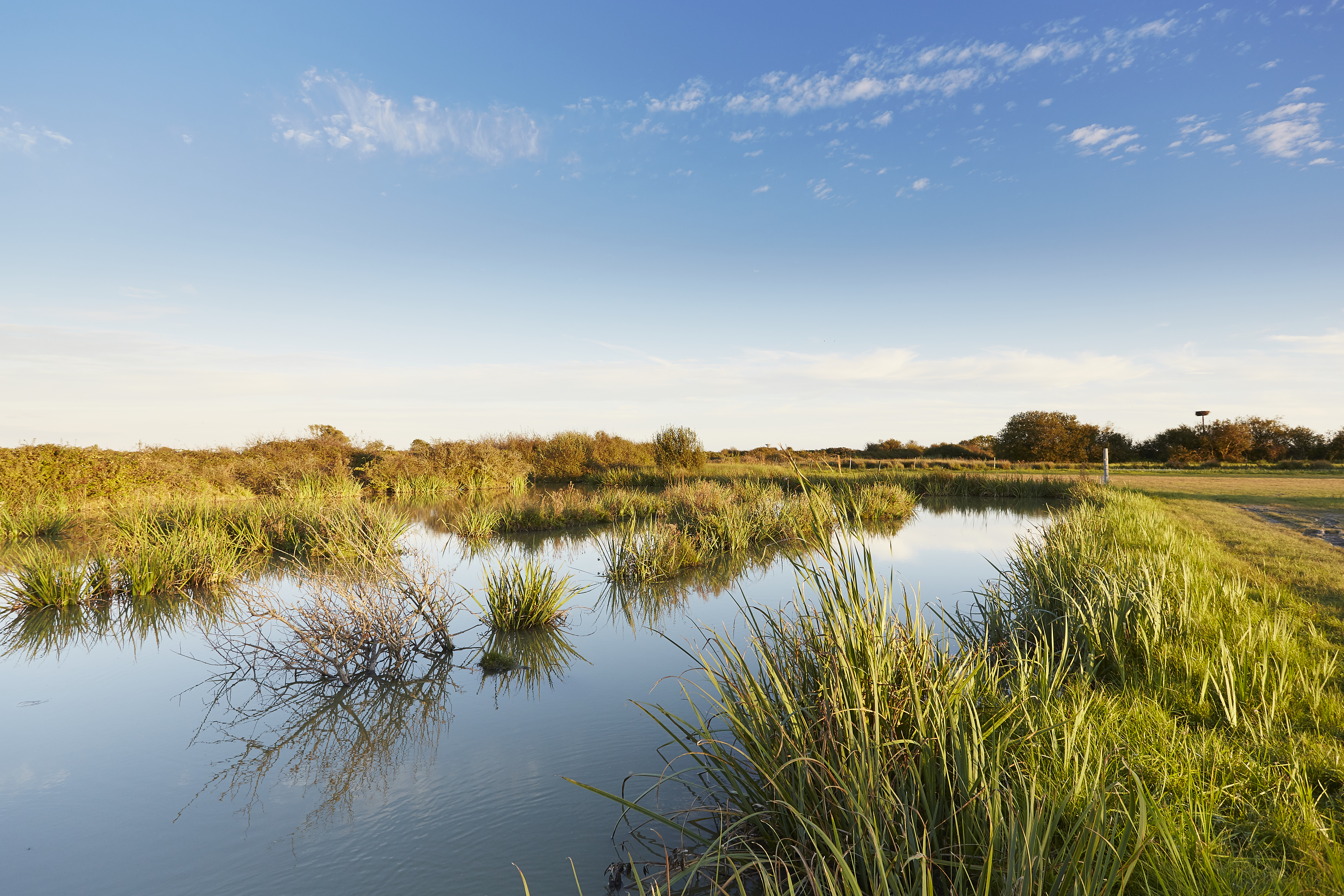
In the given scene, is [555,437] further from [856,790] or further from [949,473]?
[856,790]

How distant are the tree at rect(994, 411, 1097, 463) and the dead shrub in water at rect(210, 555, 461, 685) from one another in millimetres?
47701

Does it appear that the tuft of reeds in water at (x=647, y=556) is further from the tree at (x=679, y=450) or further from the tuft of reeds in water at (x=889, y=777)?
the tree at (x=679, y=450)

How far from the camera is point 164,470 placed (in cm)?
1509

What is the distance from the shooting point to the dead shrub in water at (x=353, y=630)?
185 inches

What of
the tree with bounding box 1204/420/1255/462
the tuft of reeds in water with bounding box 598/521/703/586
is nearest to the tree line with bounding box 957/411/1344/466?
the tree with bounding box 1204/420/1255/462

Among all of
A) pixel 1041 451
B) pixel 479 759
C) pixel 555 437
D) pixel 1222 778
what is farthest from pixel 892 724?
pixel 1041 451

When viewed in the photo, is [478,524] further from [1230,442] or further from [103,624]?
[1230,442]

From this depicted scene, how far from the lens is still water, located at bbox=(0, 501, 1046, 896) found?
8.45 feet

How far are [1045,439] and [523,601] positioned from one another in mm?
47081

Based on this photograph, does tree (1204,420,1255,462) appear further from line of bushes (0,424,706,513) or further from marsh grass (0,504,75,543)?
marsh grass (0,504,75,543)

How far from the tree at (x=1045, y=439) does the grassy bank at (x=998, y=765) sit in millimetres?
45411

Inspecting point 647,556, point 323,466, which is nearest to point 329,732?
point 647,556

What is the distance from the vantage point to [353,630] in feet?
15.8

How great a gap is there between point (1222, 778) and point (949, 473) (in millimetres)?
20695
